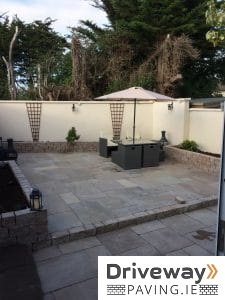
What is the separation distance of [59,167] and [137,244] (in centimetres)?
446

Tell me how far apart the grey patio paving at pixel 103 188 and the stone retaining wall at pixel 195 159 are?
251mm

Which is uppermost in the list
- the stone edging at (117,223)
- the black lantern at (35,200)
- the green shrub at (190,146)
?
the green shrub at (190,146)

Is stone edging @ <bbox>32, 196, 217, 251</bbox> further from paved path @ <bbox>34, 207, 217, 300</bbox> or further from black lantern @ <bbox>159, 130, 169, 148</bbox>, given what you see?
black lantern @ <bbox>159, 130, 169, 148</bbox>

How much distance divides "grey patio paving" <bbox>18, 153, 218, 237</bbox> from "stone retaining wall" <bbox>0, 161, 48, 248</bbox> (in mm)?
345

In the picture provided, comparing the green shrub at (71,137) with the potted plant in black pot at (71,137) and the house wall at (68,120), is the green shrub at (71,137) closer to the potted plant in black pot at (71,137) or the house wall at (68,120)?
the potted plant in black pot at (71,137)

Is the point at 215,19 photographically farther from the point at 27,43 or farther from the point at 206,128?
the point at 27,43

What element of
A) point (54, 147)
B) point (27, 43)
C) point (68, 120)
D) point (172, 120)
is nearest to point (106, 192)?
point (54, 147)

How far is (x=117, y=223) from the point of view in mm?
4406

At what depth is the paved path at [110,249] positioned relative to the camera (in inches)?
122

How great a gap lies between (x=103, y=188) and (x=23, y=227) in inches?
103

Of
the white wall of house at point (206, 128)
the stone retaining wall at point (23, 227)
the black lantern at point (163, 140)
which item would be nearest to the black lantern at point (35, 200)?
the stone retaining wall at point (23, 227)

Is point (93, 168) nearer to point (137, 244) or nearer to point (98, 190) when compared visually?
point (98, 190)

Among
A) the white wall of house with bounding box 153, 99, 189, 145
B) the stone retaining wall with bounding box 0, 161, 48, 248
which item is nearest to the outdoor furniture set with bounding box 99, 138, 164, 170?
the white wall of house with bounding box 153, 99, 189, 145

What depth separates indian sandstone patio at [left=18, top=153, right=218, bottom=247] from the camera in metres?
4.46
